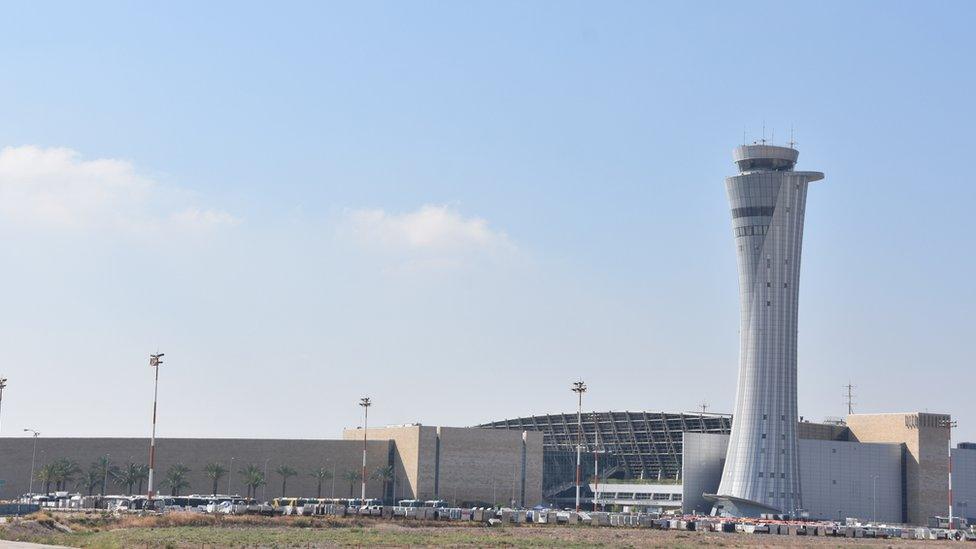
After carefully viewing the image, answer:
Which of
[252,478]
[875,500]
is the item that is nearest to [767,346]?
[875,500]

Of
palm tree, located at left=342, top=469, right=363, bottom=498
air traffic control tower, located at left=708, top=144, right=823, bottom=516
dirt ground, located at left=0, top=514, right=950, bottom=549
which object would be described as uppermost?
air traffic control tower, located at left=708, top=144, right=823, bottom=516

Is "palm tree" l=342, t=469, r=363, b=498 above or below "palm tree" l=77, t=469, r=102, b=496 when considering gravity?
above

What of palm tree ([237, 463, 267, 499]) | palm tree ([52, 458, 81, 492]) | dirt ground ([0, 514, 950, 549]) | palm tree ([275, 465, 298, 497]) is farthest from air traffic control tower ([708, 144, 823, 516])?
palm tree ([52, 458, 81, 492])

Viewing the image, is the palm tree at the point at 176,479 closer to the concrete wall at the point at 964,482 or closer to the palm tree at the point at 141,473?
the palm tree at the point at 141,473

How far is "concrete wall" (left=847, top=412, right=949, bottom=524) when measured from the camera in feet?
550

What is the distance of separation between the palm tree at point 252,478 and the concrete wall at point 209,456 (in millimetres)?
864

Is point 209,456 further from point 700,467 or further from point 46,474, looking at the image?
point 700,467

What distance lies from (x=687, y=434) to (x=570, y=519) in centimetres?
5091

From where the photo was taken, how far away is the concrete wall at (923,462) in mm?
167750

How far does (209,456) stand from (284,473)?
8.89 m

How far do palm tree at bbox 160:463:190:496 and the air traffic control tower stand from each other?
6222cm

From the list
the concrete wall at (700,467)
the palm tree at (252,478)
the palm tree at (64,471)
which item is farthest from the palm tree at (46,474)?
the concrete wall at (700,467)

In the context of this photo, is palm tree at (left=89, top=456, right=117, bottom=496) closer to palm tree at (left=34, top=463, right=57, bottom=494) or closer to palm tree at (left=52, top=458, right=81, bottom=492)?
palm tree at (left=52, top=458, right=81, bottom=492)

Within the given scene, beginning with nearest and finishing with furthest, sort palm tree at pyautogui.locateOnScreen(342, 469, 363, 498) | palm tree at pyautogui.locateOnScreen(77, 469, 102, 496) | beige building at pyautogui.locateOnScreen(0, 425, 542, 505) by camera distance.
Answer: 1. palm tree at pyautogui.locateOnScreen(77, 469, 102, 496)
2. beige building at pyautogui.locateOnScreen(0, 425, 542, 505)
3. palm tree at pyautogui.locateOnScreen(342, 469, 363, 498)
